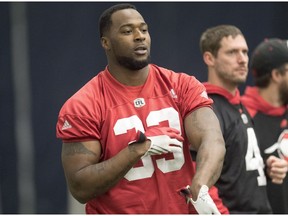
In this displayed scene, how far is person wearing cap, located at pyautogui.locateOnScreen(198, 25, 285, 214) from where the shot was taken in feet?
18.2

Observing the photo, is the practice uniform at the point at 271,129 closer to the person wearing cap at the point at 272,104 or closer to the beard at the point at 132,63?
the person wearing cap at the point at 272,104

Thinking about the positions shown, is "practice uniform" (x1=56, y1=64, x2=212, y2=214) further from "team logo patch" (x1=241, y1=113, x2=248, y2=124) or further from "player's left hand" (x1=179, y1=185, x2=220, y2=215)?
"team logo patch" (x1=241, y1=113, x2=248, y2=124)

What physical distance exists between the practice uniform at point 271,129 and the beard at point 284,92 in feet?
0.20

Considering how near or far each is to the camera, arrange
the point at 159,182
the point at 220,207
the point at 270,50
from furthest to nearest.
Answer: the point at 270,50, the point at 220,207, the point at 159,182

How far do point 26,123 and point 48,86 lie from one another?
0.46m

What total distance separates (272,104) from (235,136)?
0.91 meters

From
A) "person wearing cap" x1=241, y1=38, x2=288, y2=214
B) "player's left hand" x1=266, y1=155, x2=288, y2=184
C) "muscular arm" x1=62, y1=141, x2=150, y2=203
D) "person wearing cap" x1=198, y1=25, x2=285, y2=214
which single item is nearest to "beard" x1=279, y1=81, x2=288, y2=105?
"person wearing cap" x1=241, y1=38, x2=288, y2=214

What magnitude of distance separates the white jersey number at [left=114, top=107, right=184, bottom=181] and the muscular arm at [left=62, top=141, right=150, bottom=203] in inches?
5.0

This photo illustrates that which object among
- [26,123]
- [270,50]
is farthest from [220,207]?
[26,123]

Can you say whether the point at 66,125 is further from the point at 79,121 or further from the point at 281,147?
the point at 281,147

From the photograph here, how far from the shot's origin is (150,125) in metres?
4.30

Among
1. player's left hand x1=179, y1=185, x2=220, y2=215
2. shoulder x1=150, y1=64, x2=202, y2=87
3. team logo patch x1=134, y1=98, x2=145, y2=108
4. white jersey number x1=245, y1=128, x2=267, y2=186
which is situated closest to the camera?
player's left hand x1=179, y1=185, x2=220, y2=215

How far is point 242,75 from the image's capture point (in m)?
5.96

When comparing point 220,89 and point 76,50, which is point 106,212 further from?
point 76,50
